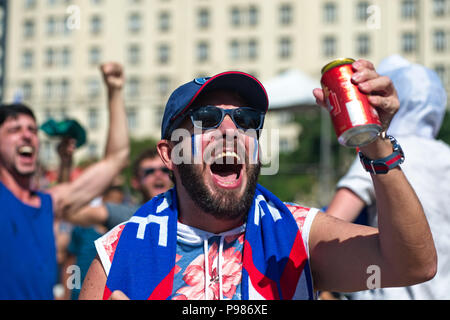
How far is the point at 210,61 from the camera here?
54.9 m

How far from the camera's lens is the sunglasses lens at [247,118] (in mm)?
2227

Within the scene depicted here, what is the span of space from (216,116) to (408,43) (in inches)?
2084

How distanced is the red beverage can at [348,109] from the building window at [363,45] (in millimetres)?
52859

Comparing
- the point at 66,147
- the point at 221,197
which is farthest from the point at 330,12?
the point at 221,197

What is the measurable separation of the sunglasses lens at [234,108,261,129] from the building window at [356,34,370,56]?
52.5m

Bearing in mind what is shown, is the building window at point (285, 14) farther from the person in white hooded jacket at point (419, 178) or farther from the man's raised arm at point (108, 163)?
the person in white hooded jacket at point (419, 178)

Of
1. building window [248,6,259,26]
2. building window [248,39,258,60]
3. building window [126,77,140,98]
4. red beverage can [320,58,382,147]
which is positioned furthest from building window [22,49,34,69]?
red beverage can [320,58,382,147]

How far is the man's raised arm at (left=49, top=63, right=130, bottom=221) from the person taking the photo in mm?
3660

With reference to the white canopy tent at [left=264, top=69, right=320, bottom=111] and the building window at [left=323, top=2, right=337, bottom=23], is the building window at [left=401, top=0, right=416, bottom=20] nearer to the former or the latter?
the building window at [left=323, top=2, right=337, bottom=23]

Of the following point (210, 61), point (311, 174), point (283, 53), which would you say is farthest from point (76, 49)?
point (311, 174)

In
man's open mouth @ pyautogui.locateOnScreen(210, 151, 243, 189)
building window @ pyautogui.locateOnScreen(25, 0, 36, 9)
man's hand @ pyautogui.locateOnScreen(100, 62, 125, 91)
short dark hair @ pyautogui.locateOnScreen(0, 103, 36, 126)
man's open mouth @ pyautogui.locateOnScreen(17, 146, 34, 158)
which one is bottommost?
man's open mouth @ pyautogui.locateOnScreen(210, 151, 243, 189)

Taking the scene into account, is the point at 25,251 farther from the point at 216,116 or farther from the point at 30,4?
the point at 30,4

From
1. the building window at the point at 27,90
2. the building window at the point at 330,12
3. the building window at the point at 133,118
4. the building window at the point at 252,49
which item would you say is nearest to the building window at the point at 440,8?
the building window at the point at 330,12
